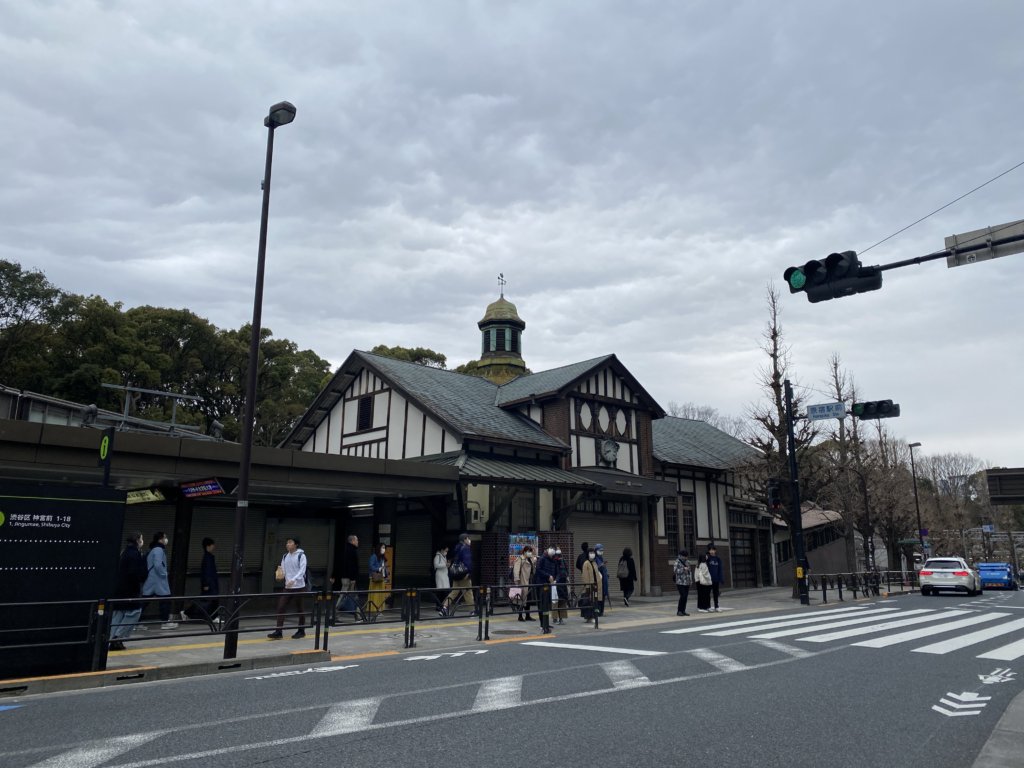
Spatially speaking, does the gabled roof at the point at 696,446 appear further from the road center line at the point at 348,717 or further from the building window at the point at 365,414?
the road center line at the point at 348,717

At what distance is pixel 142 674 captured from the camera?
9.16 meters

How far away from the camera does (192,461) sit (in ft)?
48.0

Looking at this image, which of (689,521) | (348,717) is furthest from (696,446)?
(348,717)

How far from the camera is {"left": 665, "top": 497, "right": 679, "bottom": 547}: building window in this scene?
91.4ft

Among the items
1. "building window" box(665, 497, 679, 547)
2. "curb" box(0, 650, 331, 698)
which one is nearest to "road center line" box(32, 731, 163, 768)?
"curb" box(0, 650, 331, 698)

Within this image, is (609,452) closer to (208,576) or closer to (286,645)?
(208,576)

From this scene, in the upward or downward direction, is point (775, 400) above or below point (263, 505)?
above

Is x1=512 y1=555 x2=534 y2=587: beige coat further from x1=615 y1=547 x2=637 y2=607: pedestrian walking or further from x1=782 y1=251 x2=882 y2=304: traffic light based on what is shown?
Result: x1=782 y1=251 x2=882 y2=304: traffic light

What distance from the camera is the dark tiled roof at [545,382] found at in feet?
81.7

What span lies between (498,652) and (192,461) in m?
7.60

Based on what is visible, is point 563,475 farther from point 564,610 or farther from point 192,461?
point 192,461

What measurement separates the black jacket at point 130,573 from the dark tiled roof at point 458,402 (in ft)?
33.8

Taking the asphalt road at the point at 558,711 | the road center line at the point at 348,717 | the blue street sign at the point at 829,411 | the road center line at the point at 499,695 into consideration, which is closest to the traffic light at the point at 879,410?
the blue street sign at the point at 829,411

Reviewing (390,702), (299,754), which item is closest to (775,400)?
(390,702)
